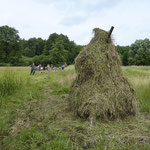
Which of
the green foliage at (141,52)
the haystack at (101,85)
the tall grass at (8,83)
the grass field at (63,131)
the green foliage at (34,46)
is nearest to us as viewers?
the grass field at (63,131)

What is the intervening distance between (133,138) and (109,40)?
2.59 meters

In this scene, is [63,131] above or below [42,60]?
below

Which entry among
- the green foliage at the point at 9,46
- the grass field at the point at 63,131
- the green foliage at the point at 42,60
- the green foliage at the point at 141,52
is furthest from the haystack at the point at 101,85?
the green foliage at the point at 42,60

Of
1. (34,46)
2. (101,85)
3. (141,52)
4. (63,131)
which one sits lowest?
(63,131)

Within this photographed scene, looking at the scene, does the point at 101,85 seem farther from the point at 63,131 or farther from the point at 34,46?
the point at 34,46

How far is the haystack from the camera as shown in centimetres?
302

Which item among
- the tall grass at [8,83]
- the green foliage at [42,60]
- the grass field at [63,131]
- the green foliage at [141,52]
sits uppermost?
the green foliage at [141,52]

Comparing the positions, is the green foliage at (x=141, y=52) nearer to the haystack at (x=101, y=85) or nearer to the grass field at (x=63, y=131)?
the grass field at (x=63, y=131)

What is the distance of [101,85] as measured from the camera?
325cm

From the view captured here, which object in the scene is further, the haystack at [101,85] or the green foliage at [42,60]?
the green foliage at [42,60]

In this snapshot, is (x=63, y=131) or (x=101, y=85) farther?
(x=101, y=85)

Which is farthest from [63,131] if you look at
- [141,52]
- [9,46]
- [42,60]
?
[42,60]

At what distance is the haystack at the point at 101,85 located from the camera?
119 inches

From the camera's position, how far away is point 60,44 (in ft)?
156
